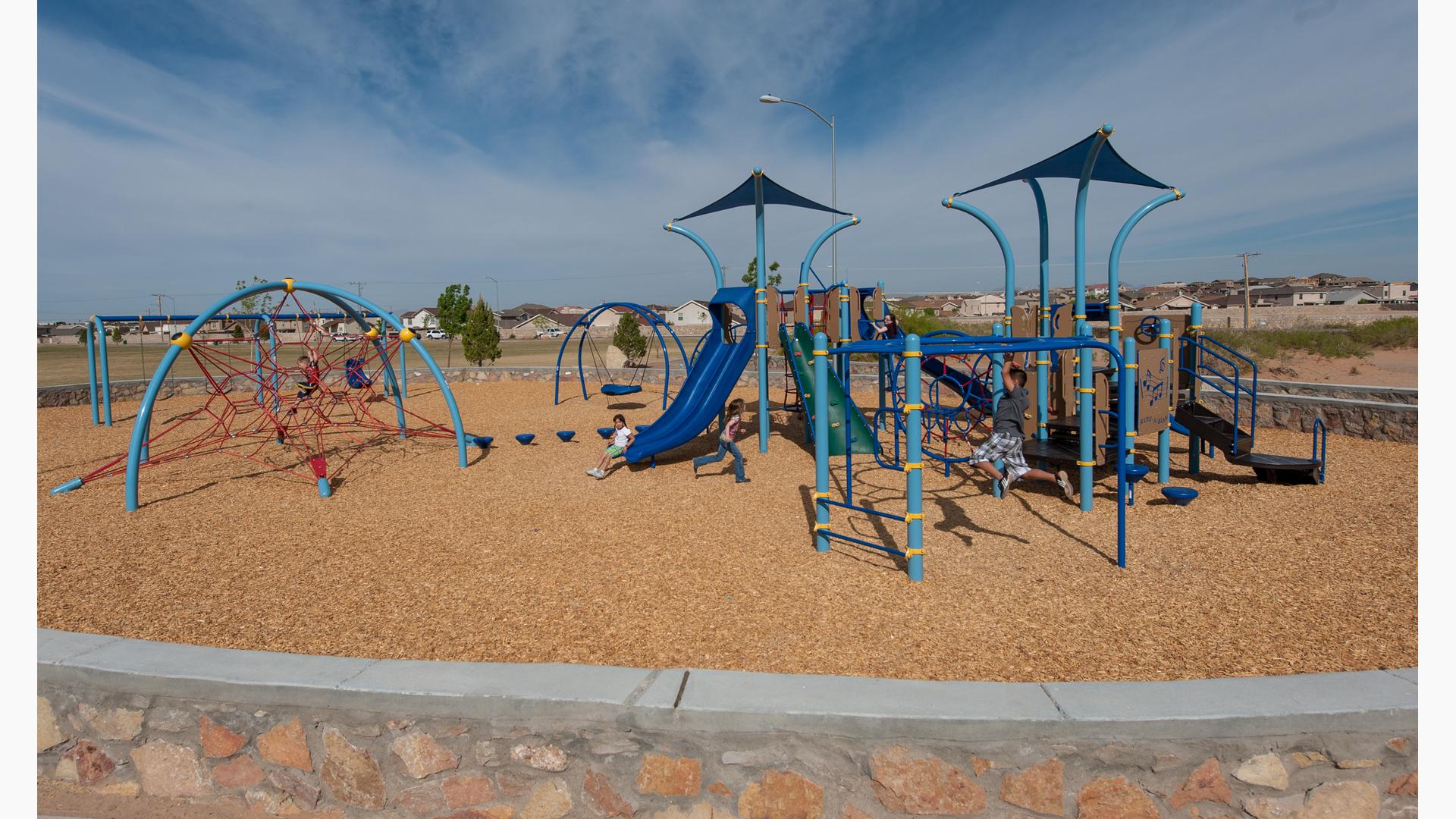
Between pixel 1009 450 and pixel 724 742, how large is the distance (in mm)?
4826

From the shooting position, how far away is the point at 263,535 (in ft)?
21.7

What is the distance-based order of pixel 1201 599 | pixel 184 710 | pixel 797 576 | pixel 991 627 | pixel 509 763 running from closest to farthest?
1. pixel 509 763
2. pixel 184 710
3. pixel 991 627
4. pixel 1201 599
5. pixel 797 576

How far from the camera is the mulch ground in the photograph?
4.09 metres

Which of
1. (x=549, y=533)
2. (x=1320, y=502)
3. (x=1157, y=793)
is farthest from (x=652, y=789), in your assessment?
(x=1320, y=502)

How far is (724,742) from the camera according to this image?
2.92 metres

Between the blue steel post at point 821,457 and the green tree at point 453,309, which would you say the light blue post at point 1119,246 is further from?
the green tree at point 453,309

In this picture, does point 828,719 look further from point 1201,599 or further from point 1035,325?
point 1035,325

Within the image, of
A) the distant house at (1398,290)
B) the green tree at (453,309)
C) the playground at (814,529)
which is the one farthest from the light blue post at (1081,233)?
the distant house at (1398,290)

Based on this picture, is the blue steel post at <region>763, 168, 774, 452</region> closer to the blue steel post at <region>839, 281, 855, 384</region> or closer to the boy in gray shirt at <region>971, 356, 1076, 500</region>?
the blue steel post at <region>839, 281, 855, 384</region>

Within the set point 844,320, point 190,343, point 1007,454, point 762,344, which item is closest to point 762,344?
point 762,344

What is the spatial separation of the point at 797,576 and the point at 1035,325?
610 cm

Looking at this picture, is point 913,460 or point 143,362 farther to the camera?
point 143,362

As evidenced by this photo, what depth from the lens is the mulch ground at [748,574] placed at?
4094 mm

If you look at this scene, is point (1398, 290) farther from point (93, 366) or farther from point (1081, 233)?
point (93, 366)
